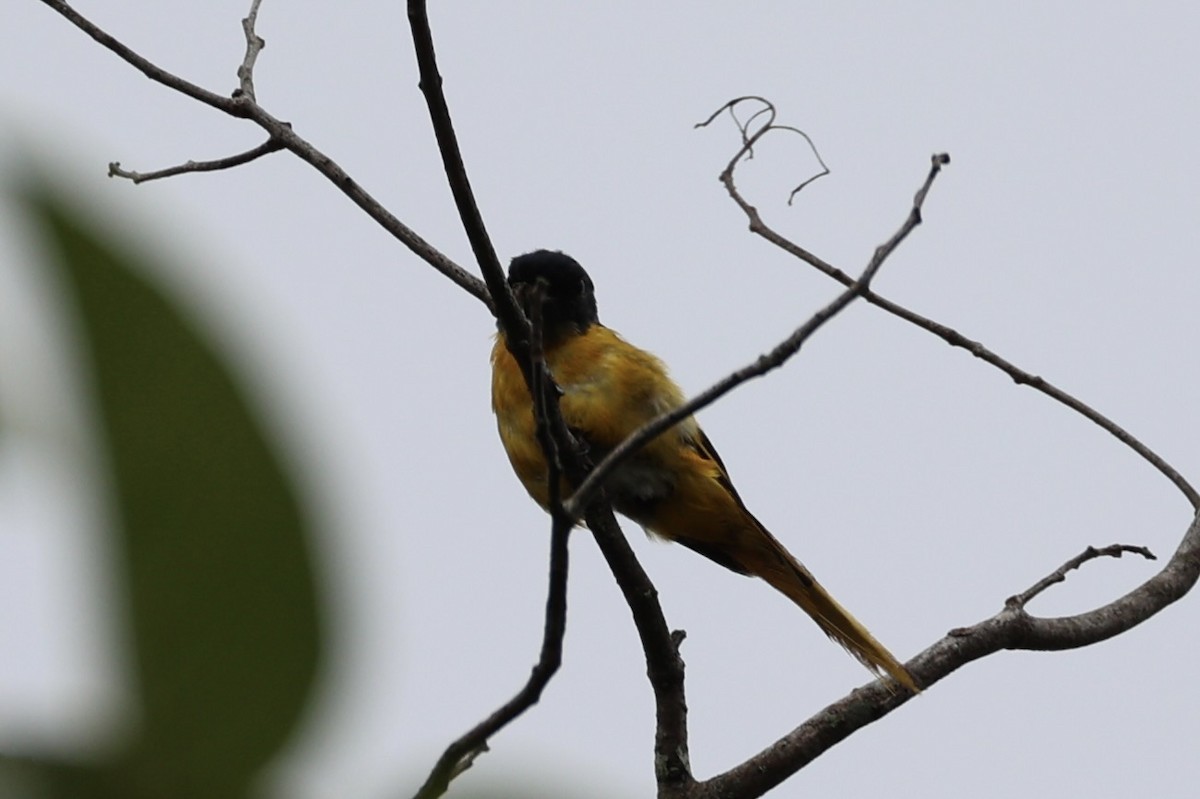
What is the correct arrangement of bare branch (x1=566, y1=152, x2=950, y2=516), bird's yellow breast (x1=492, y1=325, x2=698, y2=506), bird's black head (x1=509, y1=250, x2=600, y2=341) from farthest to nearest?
bird's black head (x1=509, y1=250, x2=600, y2=341) → bird's yellow breast (x1=492, y1=325, x2=698, y2=506) → bare branch (x1=566, y1=152, x2=950, y2=516)

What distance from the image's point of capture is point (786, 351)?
7.07 ft

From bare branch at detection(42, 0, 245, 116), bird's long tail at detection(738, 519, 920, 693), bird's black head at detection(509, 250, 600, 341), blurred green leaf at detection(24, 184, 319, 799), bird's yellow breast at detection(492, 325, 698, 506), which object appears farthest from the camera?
bird's black head at detection(509, 250, 600, 341)

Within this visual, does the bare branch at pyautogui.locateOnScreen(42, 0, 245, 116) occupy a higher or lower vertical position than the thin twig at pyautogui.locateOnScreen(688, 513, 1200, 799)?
higher

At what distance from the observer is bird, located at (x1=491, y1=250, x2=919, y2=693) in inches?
211

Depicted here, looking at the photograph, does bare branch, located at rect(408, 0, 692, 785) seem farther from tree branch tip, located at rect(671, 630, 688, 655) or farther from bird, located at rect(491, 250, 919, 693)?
bird, located at rect(491, 250, 919, 693)

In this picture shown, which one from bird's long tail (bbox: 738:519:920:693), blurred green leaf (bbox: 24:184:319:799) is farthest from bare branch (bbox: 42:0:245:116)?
blurred green leaf (bbox: 24:184:319:799)

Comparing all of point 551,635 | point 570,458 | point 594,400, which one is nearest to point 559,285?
point 594,400

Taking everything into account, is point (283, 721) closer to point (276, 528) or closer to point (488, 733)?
point (276, 528)

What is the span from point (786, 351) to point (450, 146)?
115 centimetres

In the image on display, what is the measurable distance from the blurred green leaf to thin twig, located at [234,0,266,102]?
3.98 m

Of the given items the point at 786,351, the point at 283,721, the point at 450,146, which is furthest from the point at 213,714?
the point at 450,146

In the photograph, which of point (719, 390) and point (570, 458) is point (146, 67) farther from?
point (719, 390)

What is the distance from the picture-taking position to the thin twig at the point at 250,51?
4191mm

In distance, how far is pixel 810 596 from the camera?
551 cm
